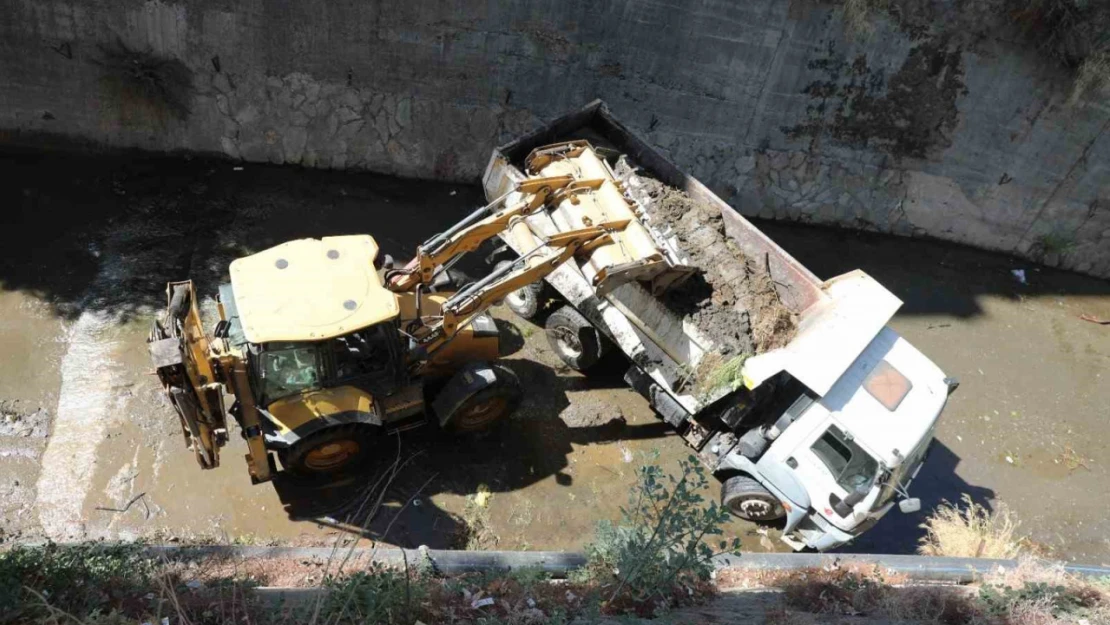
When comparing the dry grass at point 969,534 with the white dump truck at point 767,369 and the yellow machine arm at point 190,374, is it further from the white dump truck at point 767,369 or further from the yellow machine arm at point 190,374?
the yellow machine arm at point 190,374

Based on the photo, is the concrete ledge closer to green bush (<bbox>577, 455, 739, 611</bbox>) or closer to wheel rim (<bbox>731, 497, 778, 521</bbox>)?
green bush (<bbox>577, 455, 739, 611</bbox>)

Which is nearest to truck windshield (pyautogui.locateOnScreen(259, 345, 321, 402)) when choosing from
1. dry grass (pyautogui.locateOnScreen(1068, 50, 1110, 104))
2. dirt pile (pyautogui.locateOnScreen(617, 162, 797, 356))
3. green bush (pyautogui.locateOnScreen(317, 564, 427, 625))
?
green bush (pyautogui.locateOnScreen(317, 564, 427, 625))

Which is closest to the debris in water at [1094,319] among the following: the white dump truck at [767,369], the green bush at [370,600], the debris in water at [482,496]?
the white dump truck at [767,369]

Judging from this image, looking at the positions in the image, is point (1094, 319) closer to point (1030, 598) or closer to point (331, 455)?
point (1030, 598)

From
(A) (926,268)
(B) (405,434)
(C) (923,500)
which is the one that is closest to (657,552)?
(B) (405,434)

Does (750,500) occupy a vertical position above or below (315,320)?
below

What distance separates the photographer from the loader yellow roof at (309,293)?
5473 millimetres

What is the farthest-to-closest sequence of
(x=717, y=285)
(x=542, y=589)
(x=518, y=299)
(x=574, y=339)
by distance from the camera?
(x=518, y=299) < (x=574, y=339) < (x=717, y=285) < (x=542, y=589)

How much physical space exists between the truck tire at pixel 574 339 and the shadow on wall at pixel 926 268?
4.23 m

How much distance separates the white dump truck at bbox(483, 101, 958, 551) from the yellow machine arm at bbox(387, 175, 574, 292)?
188mm

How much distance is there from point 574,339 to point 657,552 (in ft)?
11.4

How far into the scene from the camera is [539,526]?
6.67 meters

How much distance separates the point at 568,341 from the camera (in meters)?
7.91

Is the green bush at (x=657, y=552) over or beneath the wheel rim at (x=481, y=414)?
over
